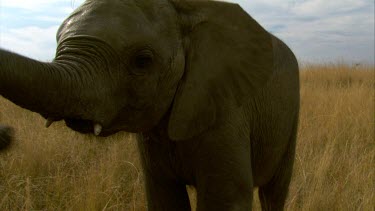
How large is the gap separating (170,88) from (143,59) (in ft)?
0.71

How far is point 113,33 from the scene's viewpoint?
1892mm

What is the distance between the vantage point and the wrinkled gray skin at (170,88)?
70.7 inches

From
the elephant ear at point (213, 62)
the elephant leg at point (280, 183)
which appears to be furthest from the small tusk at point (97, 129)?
the elephant leg at point (280, 183)

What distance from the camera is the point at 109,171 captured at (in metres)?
4.25

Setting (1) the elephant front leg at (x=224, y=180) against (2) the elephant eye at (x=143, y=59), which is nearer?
(2) the elephant eye at (x=143, y=59)

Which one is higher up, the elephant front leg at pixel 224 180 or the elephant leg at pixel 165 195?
the elephant front leg at pixel 224 180

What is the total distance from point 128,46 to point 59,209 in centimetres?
212

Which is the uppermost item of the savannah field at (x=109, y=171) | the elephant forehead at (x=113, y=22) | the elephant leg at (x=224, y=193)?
the elephant forehead at (x=113, y=22)

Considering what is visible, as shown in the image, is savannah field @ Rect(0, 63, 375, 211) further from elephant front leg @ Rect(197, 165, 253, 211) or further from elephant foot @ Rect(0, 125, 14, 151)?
elephant foot @ Rect(0, 125, 14, 151)

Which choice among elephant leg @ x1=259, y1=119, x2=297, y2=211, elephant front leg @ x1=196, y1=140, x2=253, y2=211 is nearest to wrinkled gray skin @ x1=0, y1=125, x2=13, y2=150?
elephant front leg @ x1=196, y1=140, x2=253, y2=211

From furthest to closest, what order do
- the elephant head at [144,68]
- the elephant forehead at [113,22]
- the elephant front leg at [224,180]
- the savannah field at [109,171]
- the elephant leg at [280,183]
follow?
1. the savannah field at [109,171]
2. the elephant leg at [280,183]
3. the elephant front leg at [224,180]
4. the elephant forehead at [113,22]
5. the elephant head at [144,68]

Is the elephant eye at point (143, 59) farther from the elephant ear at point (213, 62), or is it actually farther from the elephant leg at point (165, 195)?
the elephant leg at point (165, 195)

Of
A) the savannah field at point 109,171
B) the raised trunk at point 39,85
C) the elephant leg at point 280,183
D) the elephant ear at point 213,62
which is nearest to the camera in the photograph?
the raised trunk at point 39,85

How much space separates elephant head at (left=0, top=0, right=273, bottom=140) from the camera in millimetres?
1730
